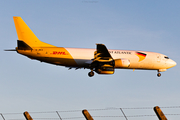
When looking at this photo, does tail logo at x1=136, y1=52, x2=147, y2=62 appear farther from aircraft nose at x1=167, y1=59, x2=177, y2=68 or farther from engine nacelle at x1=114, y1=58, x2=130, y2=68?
aircraft nose at x1=167, y1=59, x2=177, y2=68

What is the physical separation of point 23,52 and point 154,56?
19.7 meters

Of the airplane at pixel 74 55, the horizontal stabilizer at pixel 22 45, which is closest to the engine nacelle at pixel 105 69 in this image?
the airplane at pixel 74 55

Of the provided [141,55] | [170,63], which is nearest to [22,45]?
[141,55]

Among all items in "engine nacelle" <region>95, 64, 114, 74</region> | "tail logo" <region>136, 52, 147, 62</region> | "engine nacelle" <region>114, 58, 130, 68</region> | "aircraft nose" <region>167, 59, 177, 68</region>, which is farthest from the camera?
"aircraft nose" <region>167, 59, 177, 68</region>

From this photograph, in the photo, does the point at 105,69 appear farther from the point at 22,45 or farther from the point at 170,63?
the point at 22,45

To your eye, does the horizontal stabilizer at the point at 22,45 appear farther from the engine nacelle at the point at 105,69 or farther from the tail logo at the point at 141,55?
the tail logo at the point at 141,55

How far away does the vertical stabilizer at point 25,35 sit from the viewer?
1518 inches

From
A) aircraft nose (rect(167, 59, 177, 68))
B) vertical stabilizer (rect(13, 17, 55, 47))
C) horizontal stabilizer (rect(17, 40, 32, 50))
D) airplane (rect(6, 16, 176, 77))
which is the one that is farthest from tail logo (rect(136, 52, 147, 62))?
horizontal stabilizer (rect(17, 40, 32, 50))

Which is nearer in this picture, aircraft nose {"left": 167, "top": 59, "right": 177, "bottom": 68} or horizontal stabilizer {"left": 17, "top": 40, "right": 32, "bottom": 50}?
horizontal stabilizer {"left": 17, "top": 40, "right": 32, "bottom": 50}

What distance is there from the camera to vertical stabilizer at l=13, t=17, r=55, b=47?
127ft

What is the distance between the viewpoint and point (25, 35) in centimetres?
3872

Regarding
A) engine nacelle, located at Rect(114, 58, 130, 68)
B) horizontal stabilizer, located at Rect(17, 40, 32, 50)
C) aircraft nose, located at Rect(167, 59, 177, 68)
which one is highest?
horizontal stabilizer, located at Rect(17, 40, 32, 50)

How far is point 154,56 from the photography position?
138ft

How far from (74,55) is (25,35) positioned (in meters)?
7.73
